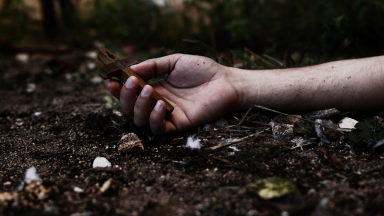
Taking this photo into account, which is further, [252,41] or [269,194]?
[252,41]

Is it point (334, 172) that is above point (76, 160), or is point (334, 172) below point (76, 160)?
above

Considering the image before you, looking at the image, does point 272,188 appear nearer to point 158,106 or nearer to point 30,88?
point 158,106

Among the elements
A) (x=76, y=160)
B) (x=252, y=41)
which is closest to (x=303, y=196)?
(x=76, y=160)

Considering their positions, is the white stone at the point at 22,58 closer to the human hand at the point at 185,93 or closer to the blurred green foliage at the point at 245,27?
the blurred green foliage at the point at 245,27

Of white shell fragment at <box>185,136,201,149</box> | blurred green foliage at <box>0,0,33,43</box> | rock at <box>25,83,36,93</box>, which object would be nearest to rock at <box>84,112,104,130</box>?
white shell fragment at <box>185,136,201,149</box>

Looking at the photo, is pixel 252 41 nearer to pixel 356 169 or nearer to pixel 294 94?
pixel 294 94

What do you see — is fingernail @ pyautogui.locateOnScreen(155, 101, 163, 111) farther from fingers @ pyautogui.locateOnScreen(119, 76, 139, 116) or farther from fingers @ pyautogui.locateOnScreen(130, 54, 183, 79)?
fingers @ pyautogui.locateOnScreen(130, 54, 183, 79)

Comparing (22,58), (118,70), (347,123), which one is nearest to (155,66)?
(118,70)
